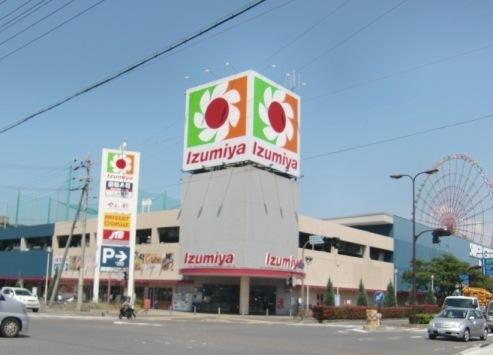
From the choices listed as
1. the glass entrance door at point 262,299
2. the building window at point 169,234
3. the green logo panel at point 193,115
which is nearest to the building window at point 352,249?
the glass entrance door at point 262,299

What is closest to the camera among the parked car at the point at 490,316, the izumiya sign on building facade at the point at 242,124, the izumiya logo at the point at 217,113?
the parked car at the point at 490,316

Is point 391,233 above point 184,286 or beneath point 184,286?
above

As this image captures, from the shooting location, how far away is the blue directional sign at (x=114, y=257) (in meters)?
57.8

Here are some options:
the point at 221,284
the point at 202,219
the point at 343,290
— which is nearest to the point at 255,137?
the point at 202,219

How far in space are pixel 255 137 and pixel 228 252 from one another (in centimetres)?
1158

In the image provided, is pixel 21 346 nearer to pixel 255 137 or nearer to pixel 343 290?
pixel 255 137

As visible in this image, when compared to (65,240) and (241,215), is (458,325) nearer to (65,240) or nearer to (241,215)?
(241,215)

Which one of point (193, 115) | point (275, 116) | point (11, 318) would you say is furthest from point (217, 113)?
point (11, 318)

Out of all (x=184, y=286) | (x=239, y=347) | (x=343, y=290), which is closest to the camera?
(x=239, y=347)

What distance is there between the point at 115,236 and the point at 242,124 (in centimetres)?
1632

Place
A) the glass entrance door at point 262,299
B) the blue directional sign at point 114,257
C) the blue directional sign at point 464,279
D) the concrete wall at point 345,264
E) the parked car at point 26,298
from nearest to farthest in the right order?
the parked car at point 26,298 → the blue directional sign at point 114,257 → the glass entrance door at point 262,299 → the concrete wall at point 345,264 → the blue directional sign at point 464,279

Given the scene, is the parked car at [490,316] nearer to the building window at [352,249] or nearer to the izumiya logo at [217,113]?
the izumiya logo at [217,113]

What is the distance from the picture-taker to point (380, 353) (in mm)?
21375

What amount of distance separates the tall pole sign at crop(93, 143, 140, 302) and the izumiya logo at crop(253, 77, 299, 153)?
12619mm
